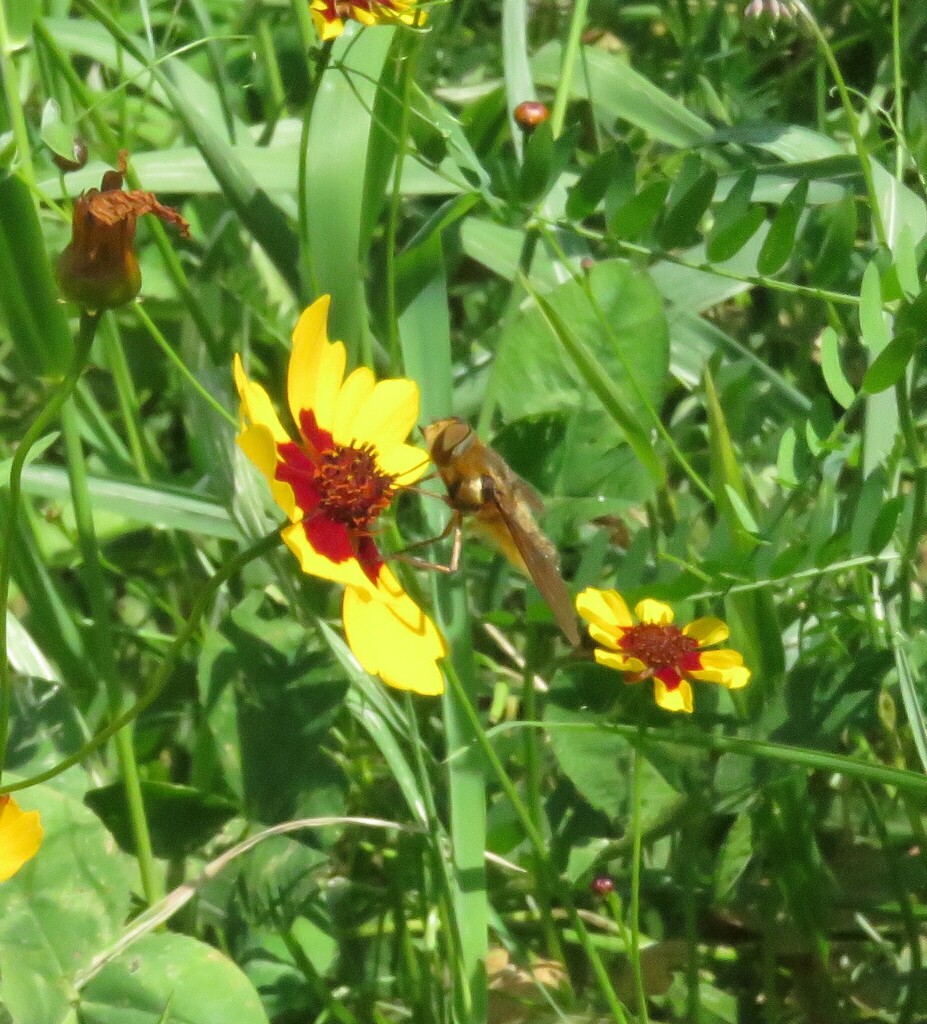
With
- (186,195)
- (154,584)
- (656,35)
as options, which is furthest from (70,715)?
(656,35)

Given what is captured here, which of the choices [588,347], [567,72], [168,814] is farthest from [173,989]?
[567,72]

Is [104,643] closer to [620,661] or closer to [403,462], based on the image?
[403,462]

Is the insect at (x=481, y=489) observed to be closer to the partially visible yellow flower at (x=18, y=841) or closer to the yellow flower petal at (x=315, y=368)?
the yellow flower petal at (x=315, y=368)

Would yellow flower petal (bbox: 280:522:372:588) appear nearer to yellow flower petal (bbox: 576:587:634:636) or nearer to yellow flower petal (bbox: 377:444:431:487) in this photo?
yellow flower petal (bbox: 377:444:431:487)

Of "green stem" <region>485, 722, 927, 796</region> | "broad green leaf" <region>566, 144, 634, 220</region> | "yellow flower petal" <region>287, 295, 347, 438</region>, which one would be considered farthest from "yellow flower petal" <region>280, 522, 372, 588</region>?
"broad green leaf" <region>566, 144, 634, 220</region>

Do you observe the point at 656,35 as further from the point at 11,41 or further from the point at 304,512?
the point at 304,512

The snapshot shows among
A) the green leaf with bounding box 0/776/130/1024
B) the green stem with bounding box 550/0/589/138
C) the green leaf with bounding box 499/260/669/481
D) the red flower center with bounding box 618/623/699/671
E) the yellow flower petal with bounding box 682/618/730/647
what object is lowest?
the green leaf with bounding box 0/776/130/1024
